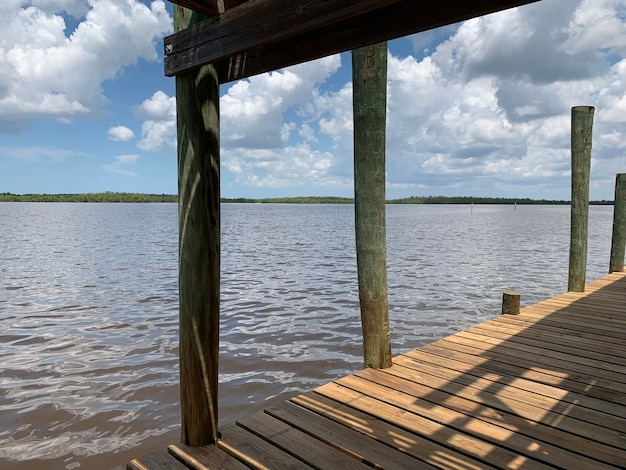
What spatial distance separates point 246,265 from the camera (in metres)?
15.8

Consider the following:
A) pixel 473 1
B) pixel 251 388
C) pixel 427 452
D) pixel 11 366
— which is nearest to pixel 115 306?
pixel 11 366

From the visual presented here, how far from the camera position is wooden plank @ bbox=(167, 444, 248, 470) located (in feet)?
9.07

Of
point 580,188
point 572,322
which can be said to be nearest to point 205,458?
point 572,322

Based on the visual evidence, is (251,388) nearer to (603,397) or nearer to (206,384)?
(206,384)

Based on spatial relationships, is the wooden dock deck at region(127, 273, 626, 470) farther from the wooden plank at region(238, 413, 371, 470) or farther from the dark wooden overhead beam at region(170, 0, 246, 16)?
the dark wooden overhead beam at region(170, 0, 246, 16)

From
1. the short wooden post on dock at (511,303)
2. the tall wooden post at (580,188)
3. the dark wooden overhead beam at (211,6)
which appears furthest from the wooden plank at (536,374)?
the tall wooden post at (580,188)

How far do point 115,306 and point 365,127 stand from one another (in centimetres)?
821

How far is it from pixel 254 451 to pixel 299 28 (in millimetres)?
2585

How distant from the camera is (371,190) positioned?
4.12 meters

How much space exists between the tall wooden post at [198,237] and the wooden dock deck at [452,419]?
0.32 metres

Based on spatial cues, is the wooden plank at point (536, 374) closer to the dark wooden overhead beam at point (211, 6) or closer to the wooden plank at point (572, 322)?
the wooden plank at point (572, 322)

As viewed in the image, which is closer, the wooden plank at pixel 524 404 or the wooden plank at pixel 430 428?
the wooden plank at pixel 430 428

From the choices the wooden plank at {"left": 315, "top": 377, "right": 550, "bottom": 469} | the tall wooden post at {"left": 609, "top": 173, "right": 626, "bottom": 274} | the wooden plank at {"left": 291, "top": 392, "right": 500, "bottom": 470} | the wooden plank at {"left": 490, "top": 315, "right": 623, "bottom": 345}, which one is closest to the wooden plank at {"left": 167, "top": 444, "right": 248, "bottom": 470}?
the wooden plank at {"left": 291, "top": 392, "right": 500, "bottom": 470}

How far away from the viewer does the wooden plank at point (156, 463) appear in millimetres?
2797
